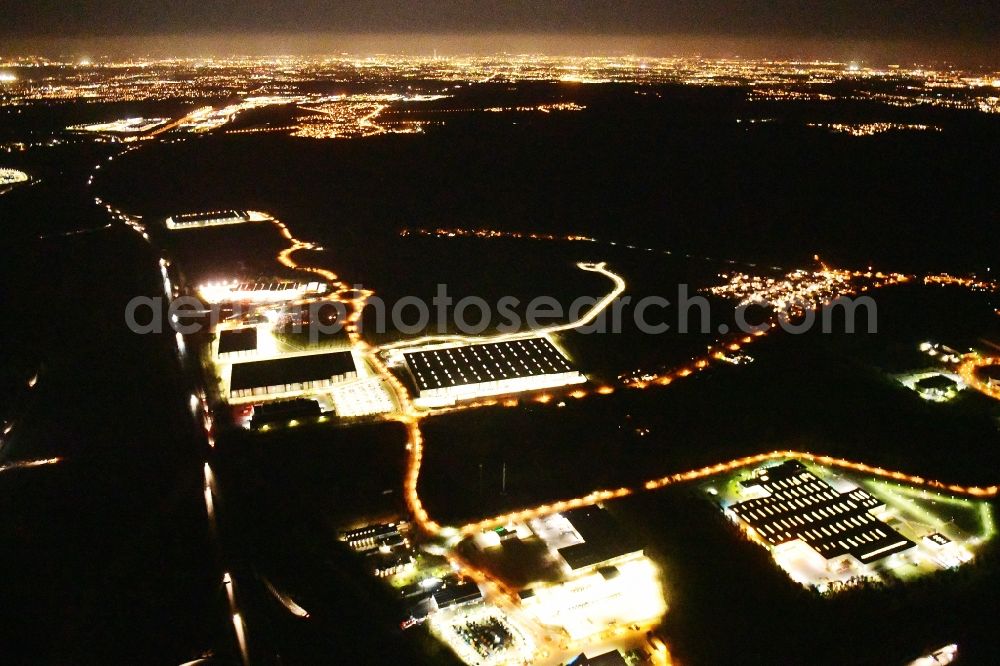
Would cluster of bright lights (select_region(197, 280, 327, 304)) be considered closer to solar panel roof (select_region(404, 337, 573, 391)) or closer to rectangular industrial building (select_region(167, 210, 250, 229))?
solar panel roof (select_region(404, 337, 573, 391))

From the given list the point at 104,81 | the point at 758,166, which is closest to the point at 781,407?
the point at 758,166

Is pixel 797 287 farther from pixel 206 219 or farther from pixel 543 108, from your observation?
pixel 543 108

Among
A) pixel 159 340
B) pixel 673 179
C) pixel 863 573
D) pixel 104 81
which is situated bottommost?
pixel 863 573

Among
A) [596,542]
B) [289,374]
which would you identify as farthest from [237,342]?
[596,542]

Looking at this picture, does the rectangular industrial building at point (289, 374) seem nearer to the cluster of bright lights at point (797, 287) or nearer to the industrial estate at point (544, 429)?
the industrial estate at point (544, 429)

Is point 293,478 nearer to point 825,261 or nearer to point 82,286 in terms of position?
point 82,286

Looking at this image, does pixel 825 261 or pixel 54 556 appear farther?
pixel 825 261

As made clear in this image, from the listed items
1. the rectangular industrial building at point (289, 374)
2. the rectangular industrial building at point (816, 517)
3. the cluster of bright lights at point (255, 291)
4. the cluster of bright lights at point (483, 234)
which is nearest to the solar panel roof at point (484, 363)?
the rectangular industrial building at point (289, 374)

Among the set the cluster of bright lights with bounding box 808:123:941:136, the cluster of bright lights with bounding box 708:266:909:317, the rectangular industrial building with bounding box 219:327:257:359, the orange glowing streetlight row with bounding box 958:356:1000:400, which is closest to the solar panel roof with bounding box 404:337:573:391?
the rectangular industrial building with bounding box 219:327:257:359
